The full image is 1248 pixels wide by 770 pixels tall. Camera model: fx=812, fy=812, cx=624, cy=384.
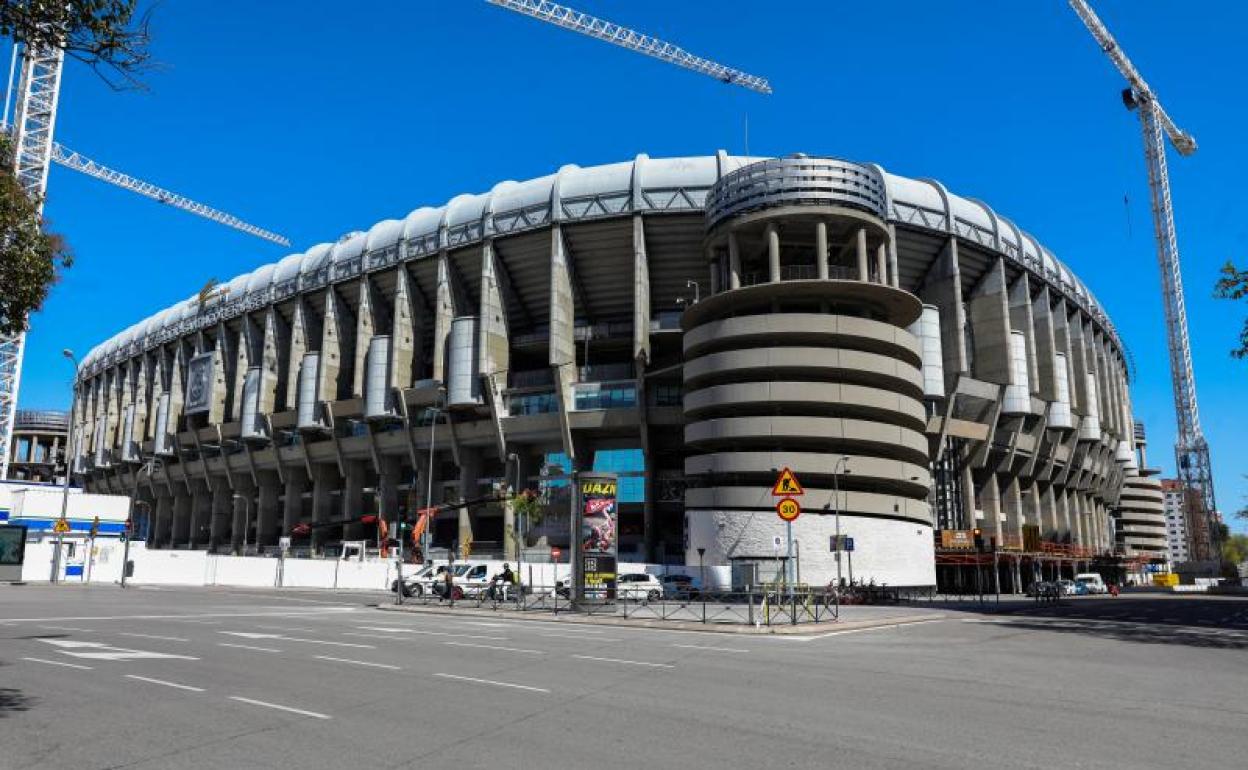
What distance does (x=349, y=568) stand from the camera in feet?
198

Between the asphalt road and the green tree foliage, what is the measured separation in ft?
16.7

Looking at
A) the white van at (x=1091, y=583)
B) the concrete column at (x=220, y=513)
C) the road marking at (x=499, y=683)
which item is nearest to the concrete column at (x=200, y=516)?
the concrete column at (x=220, y=513)

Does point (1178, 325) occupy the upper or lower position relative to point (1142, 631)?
upper

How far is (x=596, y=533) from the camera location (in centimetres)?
3347

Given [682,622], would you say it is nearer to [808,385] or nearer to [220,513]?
[808,385]

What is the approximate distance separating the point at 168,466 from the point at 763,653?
381 feet

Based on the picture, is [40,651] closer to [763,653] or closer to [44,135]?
[763,653]

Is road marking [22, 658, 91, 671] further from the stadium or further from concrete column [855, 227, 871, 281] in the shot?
concrete column [855, 227, 871, 281]

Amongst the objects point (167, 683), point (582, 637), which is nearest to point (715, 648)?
point (582, 637)

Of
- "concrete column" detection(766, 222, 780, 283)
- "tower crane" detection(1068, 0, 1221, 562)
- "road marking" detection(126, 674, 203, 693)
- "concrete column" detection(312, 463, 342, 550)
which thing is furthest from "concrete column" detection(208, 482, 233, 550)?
"tower crane" detection(1068, 0, 1221, 562)

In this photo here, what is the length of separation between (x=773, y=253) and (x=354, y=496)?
53.3m

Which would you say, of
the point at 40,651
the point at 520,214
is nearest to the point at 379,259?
the point at 520,214

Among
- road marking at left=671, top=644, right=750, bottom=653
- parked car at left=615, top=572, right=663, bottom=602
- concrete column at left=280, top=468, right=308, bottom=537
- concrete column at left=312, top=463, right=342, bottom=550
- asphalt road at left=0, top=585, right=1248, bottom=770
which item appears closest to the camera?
asphalt road at left=0, top=585, right=1248, bottom=770

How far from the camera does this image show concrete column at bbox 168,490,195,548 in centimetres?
11412
